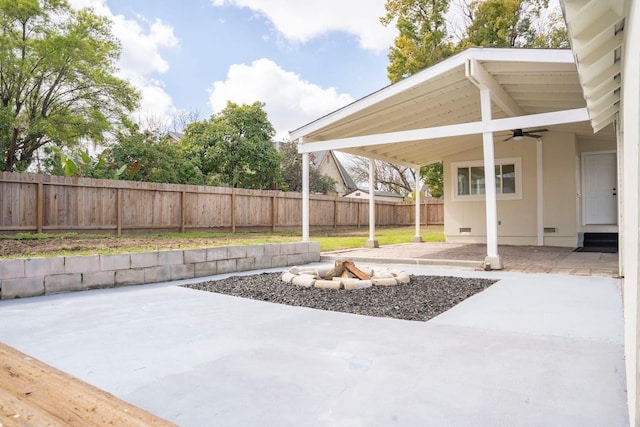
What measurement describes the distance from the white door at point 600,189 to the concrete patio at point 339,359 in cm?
679

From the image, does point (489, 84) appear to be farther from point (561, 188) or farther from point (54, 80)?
point (54, 80)

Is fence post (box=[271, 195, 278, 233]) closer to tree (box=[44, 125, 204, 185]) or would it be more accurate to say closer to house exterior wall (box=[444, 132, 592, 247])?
tree (box=[44, 125, 204, 185])

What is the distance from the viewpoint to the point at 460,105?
863 cm

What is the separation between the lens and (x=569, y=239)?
9.75m

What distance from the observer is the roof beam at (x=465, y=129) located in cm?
621

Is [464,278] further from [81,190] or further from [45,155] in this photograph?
[45,155]

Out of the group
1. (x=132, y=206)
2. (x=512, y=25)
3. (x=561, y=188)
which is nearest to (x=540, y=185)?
(x=561, y=188)

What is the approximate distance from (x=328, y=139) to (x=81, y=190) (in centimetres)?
579

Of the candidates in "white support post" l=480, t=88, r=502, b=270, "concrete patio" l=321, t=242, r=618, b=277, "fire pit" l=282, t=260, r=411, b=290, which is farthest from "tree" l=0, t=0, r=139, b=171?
"white support post" l=480, t=88, r=502, b=270

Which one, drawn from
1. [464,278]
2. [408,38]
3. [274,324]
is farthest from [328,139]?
[408,38]

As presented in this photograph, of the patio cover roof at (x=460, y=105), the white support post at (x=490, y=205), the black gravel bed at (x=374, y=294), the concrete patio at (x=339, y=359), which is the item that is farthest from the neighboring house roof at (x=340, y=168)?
the concrete patio at (x=339, y=359)

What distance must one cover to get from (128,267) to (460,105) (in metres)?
7.12

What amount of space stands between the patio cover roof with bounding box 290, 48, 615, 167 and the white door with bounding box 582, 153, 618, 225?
0.73m

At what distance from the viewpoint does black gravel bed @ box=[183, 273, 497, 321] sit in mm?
Answer: 4129
